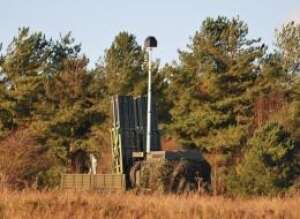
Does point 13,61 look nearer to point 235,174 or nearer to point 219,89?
point 219,89

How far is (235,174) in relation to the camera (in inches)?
1203

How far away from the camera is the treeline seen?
1729 inches

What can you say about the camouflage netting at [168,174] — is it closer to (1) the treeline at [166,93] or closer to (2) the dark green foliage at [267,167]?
(2) the dark green foliage at [267,167]

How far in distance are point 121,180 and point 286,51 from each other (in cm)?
3320

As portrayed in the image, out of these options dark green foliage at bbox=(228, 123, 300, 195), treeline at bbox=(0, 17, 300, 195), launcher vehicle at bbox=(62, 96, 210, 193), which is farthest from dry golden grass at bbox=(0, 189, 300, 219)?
treeline at bbox=(0, 17, 300, 195)

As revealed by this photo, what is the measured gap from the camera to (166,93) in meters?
48.4

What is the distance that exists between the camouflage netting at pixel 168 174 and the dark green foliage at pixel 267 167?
2.97 metres

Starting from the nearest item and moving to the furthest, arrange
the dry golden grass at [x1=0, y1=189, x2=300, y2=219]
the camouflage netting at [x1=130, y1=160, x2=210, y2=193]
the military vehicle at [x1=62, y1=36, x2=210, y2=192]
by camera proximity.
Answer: the dry golden grass at [x1=0, y1=189, x2=300, y2=219], the camouflage netting at [x1=130, y1=160, x2=210, y2=193], the military vehicle at [x1=62, y1=36, x2=210, y2=192]

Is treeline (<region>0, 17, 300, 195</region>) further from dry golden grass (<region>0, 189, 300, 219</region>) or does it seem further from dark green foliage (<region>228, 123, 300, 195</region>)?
dry golden grass (<region>0, 189, 300, 219</region>)

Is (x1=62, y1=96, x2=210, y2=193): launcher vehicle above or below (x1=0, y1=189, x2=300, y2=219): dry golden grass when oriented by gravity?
above

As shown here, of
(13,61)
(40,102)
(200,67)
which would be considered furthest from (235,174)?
(13,61)

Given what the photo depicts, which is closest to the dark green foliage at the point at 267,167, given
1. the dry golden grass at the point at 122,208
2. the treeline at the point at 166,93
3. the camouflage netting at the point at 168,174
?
the camouflage netting at the point at 168,174

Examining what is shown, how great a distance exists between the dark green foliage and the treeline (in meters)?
9.78

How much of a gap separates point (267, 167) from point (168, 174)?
766 centimetres
